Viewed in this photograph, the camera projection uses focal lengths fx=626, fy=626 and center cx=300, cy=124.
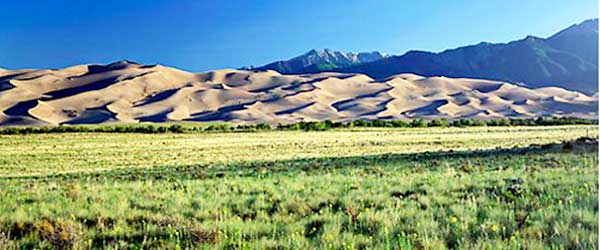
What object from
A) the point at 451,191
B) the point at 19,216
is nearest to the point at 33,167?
the point at 19,216

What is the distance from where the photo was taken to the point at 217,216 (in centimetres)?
791

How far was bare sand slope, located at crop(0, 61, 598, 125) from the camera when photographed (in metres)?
118

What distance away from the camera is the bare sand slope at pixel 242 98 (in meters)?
118

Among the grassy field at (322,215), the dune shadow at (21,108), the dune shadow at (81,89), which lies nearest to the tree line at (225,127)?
the grassy field at (322,215)

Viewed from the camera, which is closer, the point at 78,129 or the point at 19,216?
the point at 19,216

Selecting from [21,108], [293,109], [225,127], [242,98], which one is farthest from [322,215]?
[242,98]

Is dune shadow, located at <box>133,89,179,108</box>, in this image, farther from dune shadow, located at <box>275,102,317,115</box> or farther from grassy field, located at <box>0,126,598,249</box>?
grassy field, located at <box>0,126,598,249</box>

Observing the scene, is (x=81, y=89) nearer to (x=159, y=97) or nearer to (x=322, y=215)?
(x=159, y=97)

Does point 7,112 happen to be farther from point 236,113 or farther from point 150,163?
point 150,163

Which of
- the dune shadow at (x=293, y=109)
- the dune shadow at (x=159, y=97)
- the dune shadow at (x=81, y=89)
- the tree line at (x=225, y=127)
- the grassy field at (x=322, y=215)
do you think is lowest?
the grassy field at (x=322, y=215)

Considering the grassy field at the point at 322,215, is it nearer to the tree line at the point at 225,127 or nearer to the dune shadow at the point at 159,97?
the tree line at the point at 225,127

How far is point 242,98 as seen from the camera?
139 metres

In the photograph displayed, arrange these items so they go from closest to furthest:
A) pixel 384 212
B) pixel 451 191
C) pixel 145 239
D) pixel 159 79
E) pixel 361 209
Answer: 1. pixel 145 239
2. pixel 384 212
3. pixel 361 209
4. pixel 451 191
5. pixel 159 79

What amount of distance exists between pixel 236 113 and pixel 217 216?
365 ft
